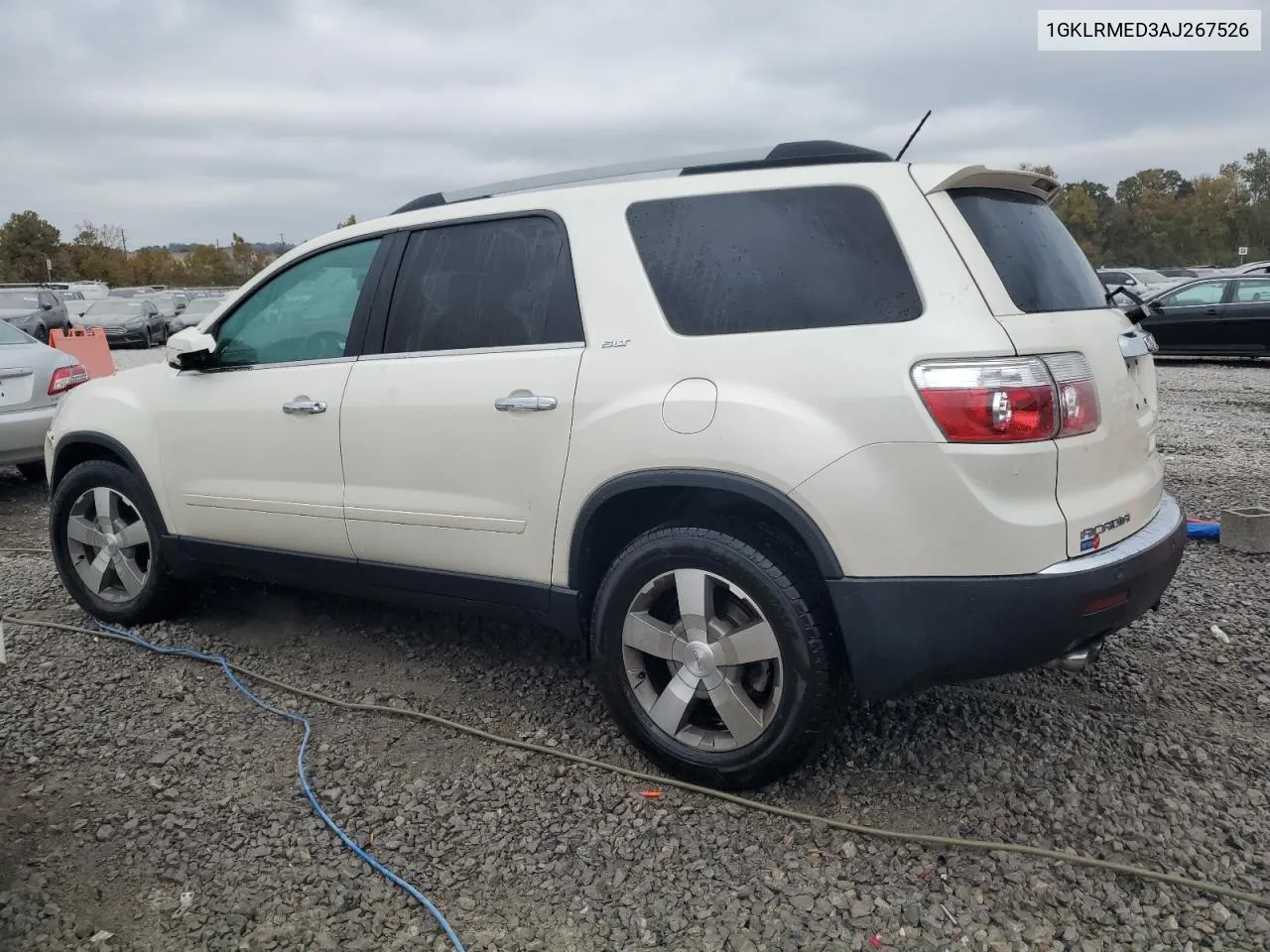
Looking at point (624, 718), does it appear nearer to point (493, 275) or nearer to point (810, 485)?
point (810, 485)

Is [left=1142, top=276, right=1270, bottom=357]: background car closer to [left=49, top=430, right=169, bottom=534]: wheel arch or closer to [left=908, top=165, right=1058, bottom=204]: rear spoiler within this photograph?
[left=908, top=165, right=1058, bottom=204]: rear spoiler

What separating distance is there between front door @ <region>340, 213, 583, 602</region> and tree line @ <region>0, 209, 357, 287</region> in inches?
2522

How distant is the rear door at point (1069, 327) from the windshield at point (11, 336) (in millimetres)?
7647

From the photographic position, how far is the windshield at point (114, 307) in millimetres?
26875

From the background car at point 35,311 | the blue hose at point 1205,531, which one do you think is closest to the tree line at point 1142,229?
the background car at point 35,311

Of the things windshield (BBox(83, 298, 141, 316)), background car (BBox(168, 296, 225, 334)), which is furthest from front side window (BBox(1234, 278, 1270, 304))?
windshield (BBox(83, 298, 141, 316))

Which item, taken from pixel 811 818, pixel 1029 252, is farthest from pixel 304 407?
pixel 1029 252

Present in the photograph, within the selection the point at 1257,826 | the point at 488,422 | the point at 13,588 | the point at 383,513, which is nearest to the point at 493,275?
the point at 488,422

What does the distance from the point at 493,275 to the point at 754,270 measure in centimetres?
101

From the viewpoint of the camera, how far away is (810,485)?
2.73 m

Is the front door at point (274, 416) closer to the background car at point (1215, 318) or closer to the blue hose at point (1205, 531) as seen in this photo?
the blue hose at point (1205, 531)

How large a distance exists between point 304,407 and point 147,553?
1372 mm

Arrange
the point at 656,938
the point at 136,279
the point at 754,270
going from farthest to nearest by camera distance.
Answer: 1. the point at 136,279
2. the point at 754,270
3. the point at 656,938

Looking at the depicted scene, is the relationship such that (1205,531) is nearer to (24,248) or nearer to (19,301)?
(19,301)
